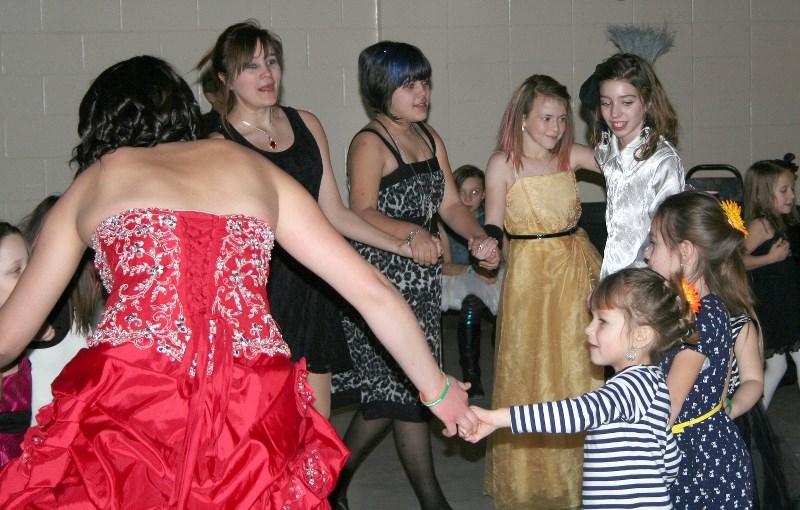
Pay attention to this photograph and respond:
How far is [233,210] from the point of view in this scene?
2.06 metres

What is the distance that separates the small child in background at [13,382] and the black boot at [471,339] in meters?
2.98

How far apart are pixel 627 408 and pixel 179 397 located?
3.34ft

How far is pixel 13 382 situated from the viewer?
9.73 ft

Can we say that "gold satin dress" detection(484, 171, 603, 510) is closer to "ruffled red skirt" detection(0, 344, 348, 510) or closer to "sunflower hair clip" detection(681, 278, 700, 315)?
"sunflower hair clip" detection(681, 278, 700, 315)

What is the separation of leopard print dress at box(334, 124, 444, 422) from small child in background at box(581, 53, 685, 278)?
629 mm

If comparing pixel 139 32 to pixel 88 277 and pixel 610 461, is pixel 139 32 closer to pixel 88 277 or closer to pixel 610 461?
pixel 88 277

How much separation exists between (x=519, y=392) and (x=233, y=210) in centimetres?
211

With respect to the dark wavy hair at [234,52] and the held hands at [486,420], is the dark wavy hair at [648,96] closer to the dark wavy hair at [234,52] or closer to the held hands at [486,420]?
the dark wavy hair at [234,52]

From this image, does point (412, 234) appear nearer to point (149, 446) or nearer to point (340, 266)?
point (340, 266)

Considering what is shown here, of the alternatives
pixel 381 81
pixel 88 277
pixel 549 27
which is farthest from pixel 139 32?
pixel 88 277

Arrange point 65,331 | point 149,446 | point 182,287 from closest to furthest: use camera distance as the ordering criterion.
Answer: point 149,446
point 182,287
point 65,331

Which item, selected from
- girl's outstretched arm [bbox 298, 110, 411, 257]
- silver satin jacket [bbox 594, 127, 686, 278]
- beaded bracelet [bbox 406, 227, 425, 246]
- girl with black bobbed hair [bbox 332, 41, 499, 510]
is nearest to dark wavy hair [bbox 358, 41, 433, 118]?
girl with black bobbed hair [bbox 332, 41, 499, 510]

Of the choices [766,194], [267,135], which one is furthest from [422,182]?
[766,194]

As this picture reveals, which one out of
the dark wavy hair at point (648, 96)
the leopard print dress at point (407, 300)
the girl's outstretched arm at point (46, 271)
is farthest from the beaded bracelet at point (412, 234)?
the girl's outstretched arm at point (46, 271)
